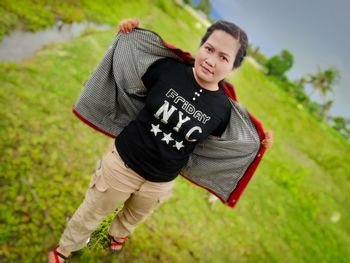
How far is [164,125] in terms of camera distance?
2320 mm

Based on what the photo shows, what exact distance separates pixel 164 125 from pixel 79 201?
1.95 meters

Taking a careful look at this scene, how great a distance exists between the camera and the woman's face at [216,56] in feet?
7.24

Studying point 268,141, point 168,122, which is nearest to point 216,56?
point 168,122

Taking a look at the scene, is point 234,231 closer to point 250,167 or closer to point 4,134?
point 250,167

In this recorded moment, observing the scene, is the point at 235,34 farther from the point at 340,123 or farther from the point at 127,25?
the point at 340,123

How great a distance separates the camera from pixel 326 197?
38.1 feet

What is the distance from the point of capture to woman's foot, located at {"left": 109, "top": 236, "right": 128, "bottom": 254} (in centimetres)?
323

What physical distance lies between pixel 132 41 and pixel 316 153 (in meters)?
17.6

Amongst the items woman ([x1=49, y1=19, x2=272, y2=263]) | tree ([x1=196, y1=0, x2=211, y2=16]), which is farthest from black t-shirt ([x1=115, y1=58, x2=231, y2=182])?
tree ([x1=196, y1=0, x2=211, y2=16])

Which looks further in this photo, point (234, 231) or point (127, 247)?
point (234, 231)

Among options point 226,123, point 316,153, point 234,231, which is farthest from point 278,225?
point 316,153

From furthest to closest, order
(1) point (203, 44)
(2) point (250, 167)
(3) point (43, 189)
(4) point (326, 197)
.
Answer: (4) point (326, 197)
(3) point (43, 189)
(2) point (250, 167)
(1) point (203, 44)

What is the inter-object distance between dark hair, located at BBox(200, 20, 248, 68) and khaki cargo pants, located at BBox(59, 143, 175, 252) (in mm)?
1152

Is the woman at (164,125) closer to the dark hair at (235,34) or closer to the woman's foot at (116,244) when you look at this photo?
the dark hair at (235,34)
